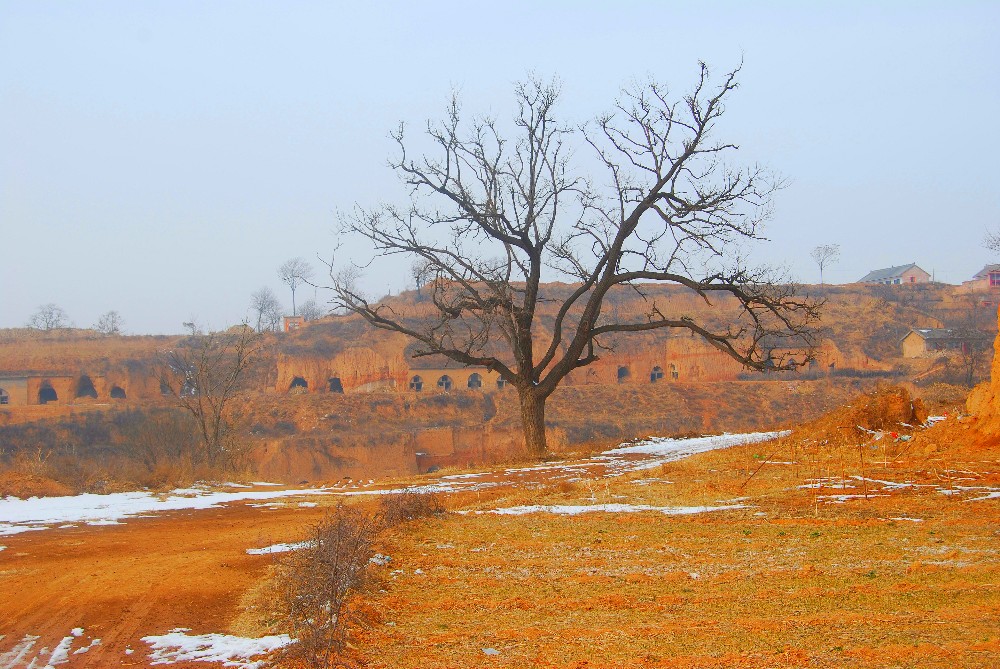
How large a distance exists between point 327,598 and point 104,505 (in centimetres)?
1028

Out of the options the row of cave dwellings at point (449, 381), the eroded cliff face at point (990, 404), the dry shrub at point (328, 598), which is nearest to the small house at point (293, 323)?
the row of cave dwellings at point (449, 381)

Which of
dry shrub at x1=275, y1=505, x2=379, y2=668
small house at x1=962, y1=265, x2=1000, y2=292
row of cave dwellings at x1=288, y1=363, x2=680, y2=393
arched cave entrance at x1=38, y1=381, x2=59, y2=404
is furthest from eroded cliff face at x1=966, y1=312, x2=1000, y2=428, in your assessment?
small house at x1=962, y1=265, x2=1000, y2=292

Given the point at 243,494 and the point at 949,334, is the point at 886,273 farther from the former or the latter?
the point at 243,494

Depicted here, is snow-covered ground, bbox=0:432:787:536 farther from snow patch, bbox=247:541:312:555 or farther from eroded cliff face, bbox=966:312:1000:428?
eroded cliff face, bbox=966:312:1000:428

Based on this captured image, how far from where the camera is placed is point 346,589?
6980 millimetres

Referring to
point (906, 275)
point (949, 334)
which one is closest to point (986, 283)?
point (906, 275)

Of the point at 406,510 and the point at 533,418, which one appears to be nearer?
the point at 406,510

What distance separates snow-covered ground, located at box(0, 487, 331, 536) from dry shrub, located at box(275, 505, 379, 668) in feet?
20.7

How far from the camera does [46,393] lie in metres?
67.2

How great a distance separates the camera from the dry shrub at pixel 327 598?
18.5 feet

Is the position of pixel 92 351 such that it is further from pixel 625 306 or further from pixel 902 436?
pixel 902 436

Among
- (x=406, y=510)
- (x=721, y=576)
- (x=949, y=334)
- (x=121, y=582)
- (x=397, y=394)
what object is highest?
(x=949, y=334)

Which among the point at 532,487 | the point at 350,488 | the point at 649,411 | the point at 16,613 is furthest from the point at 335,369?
the point at 16,613

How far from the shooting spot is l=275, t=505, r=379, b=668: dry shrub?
5.64 meters
